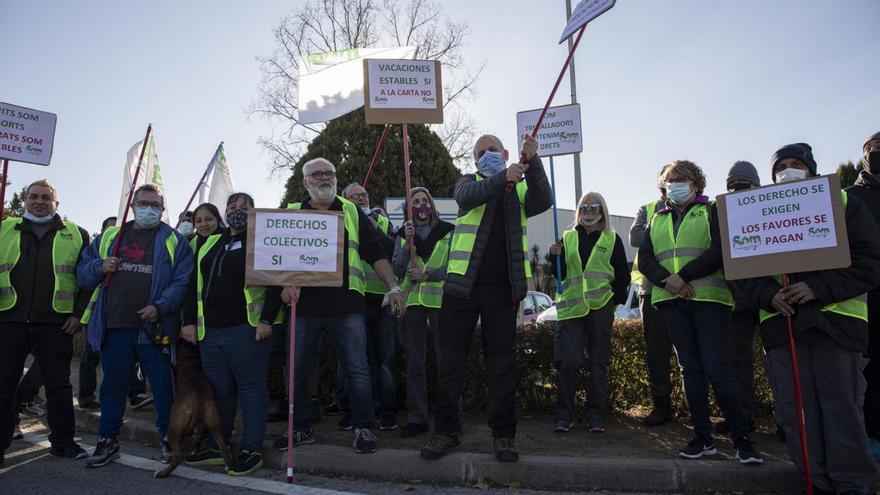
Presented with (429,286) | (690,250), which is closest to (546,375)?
(429,286)

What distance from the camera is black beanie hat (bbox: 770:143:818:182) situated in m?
4.11

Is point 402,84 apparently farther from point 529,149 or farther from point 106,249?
point 106,249

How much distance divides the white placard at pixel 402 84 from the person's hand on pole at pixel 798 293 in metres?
3.40

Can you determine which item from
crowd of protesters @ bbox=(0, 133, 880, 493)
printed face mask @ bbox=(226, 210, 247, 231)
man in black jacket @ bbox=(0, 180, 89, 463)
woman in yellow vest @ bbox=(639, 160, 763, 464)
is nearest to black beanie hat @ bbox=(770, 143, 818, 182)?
crowd of protesters @ bbox=(0, 133, 880, 493)

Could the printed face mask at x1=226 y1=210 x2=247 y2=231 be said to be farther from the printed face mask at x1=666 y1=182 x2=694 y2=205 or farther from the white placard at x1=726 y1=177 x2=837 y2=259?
the white placard at x1=726 y1=177 x2=837 y2=259

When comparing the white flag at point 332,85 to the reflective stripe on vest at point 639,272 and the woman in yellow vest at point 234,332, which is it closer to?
the woman in yellow vest at point 234,332

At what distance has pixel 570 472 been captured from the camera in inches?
162

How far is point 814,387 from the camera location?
12.6ft

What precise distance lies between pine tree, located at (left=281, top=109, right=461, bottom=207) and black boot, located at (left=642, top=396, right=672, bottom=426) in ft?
28.4

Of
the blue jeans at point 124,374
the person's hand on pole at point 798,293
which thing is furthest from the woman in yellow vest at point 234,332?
the person's hand on pole at point 798,293

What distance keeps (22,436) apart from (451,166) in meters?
9.76

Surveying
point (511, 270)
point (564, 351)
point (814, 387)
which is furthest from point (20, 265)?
point (814, 387)

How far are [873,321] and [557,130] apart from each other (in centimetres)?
408

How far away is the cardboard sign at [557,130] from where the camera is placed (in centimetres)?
767
